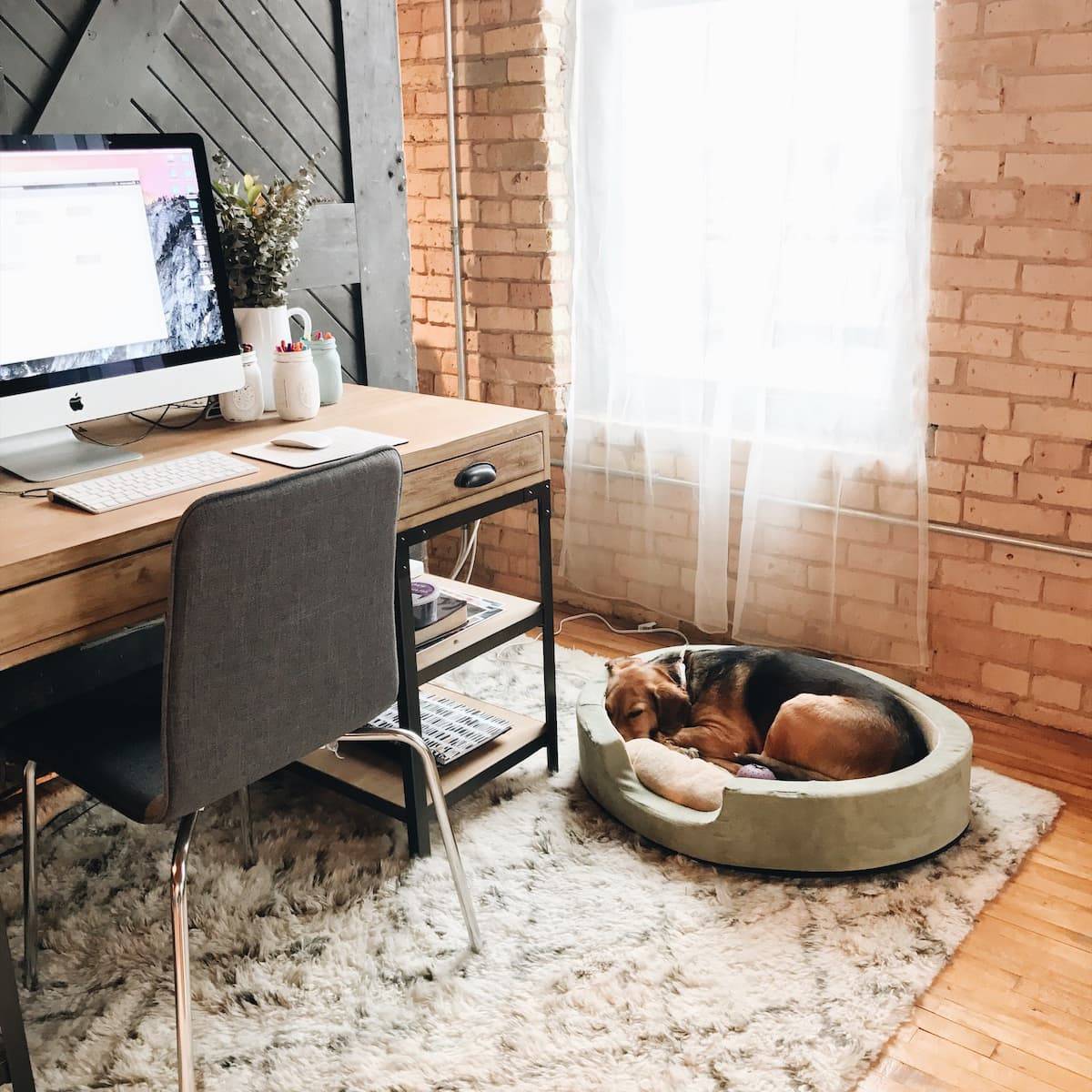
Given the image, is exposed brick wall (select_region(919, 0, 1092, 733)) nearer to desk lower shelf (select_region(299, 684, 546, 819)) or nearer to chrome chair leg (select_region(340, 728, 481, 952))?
desk lower shelf (select_region(299, 684, 546, 819))

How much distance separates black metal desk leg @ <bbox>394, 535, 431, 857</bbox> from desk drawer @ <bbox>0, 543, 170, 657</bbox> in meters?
0.46

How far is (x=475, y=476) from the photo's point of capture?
2.14m

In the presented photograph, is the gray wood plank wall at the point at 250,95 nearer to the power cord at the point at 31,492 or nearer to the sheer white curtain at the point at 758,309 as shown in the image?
the sheer white curtain at the point at 758,309

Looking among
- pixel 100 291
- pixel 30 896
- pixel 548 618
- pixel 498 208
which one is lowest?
pixel 30 896

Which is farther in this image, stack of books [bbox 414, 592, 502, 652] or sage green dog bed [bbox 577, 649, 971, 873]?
stack of books [bbox 414, 592, 502, 652]

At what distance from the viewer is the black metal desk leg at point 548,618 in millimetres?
2345

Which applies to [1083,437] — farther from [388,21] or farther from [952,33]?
[388,21]

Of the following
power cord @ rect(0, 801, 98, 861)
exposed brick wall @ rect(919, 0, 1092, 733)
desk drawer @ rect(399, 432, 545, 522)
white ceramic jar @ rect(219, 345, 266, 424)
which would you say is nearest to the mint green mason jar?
white ceramic jar @ rect(219, 345, 266, 424)

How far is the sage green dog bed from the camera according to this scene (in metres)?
2.06

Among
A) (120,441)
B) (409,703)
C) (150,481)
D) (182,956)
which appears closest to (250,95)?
(120,441)

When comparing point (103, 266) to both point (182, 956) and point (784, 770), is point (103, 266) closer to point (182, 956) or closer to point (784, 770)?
point (182, 956)

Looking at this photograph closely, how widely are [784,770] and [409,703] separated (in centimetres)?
74

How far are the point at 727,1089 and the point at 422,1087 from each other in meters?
0.44

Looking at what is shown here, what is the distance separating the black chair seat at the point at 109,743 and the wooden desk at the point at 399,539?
0.11 metres
